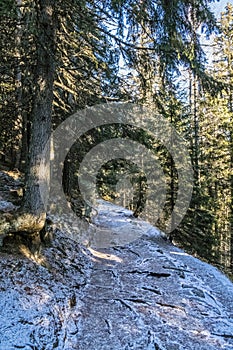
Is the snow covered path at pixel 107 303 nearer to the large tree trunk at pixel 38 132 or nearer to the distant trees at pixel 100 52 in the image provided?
the large tree trunk at pixel 38 132

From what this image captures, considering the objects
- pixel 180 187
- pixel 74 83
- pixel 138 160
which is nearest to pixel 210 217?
pixel 180 187

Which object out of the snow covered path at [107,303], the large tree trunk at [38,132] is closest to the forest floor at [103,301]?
the snow covered path at [107,303]

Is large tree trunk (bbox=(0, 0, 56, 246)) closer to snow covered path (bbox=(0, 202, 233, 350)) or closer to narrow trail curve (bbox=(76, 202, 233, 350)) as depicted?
snow covered path (bbox=(0, 202, 233, 350))

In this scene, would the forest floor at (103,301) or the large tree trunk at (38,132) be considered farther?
the large tree trunk at (38,132)

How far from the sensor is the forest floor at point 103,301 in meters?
4.07

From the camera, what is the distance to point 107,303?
17.9ft

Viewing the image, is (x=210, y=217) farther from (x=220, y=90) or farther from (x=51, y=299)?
(x=51, y=299)

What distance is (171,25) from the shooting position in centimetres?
556

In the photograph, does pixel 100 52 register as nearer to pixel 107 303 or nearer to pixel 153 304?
pixel 107 303

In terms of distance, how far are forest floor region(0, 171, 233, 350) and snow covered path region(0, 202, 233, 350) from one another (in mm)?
16

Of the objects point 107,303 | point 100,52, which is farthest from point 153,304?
point 100,52

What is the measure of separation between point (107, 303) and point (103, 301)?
0.11 metres

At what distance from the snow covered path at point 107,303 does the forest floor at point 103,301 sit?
0.05ft

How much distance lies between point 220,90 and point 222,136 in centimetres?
1179
